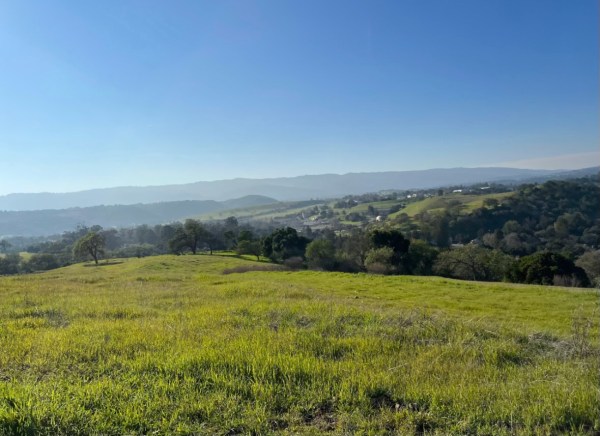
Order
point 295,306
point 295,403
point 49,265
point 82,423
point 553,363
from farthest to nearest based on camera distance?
point 49,265 < point 295,306 < point 553,363 < point 295,403 < point 82,423

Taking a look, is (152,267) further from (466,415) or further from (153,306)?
(466,415)

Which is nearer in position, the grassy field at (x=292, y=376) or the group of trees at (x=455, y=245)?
the grassy field at (x=292, y=376)

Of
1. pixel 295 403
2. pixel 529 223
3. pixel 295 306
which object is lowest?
pixel 529 223

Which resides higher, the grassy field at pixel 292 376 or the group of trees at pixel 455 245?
the grassy field at pixel 292 376

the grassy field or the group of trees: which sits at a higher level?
the grassy field

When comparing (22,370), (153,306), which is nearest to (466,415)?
(22,370)

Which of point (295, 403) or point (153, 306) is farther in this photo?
point (153, 306)

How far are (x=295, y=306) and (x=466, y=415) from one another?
6.64m

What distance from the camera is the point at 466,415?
13.2 ft

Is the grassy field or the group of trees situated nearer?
the grassy field

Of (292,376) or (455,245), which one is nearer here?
(292,376)

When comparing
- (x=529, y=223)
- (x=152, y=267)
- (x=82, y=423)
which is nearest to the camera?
(x=82, y=423)

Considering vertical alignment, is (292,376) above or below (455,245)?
above

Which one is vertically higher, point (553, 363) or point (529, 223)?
point (553, 363)
